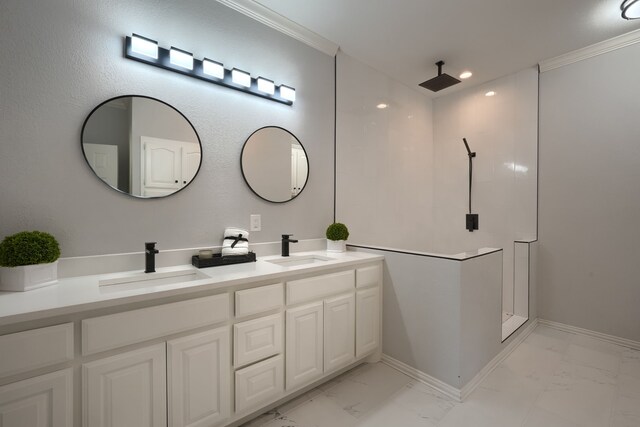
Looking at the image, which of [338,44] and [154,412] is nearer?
[154,412]

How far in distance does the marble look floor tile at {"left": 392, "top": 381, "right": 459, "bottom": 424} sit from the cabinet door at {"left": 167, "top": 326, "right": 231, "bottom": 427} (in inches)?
41.7

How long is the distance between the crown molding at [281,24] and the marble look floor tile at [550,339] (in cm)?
316

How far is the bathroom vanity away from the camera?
0.94m

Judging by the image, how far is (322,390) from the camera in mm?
1812

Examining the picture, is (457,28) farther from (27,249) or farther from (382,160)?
(27,249)

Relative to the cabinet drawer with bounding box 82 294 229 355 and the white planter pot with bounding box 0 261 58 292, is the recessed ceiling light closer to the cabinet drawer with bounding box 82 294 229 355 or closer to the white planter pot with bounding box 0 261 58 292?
the cabinet drawer with bounding box 82 294 229 355

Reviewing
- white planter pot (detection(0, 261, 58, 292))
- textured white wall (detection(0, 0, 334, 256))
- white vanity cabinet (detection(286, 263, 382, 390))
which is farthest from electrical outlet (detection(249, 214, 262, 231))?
white planter pot (detection(0, 261, 58, 292))

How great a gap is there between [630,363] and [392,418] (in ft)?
6.66

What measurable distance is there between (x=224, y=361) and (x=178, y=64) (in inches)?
65.4

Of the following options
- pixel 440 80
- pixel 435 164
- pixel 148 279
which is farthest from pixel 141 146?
pixel 435 164

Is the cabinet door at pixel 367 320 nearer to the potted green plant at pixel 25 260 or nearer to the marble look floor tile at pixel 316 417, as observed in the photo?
the marble look floor tile at pixel 316 417

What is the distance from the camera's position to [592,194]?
8.29 feet

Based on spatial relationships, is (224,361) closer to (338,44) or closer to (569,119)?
(338,44)

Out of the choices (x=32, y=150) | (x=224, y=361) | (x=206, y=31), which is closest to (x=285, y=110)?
(x=206, y=31)
